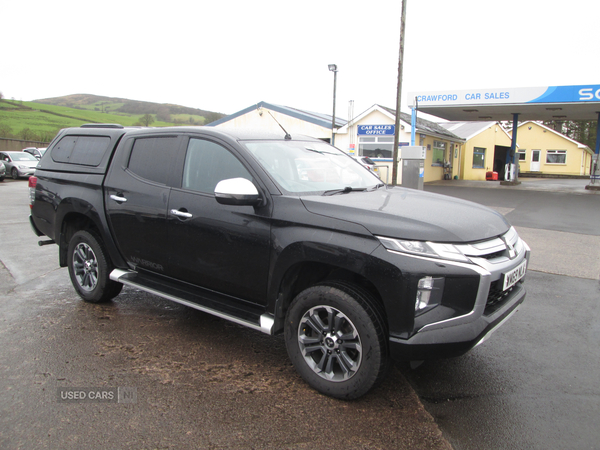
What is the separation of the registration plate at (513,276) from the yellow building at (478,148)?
1262 inches

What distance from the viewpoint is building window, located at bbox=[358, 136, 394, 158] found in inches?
1082

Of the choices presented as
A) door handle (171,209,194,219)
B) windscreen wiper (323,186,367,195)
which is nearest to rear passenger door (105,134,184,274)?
door handle (171,209,194,219)

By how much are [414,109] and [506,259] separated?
2000 centimetres

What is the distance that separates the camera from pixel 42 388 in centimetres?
314

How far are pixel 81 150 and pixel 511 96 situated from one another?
21.2 metres

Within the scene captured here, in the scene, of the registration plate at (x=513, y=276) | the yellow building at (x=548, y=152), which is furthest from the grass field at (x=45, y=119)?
the registration plate at (x=513, y=276)

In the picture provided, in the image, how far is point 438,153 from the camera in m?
29.2

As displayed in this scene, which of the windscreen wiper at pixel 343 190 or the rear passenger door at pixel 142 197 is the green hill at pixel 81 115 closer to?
the rear passenger door at pixel 142 197

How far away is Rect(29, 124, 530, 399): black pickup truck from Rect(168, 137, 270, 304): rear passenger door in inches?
0.4

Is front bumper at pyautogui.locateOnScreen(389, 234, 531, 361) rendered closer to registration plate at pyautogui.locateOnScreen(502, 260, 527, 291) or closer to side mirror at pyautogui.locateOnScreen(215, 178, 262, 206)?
registration plate at pyautogui.locateOnScreen(502, 260, 527, 291)

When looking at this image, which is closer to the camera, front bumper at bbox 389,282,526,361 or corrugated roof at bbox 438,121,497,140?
front bumper at bbox 389,282,526,361

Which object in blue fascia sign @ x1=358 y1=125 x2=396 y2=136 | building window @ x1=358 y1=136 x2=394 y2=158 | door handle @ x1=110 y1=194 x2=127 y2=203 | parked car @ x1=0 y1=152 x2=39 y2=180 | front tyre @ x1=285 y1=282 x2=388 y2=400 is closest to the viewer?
front tyre @ x1=285 y1=282 x2=388 y2=400

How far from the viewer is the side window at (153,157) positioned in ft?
13.2

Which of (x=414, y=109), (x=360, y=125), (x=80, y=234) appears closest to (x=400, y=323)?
(x=80, y=234)
